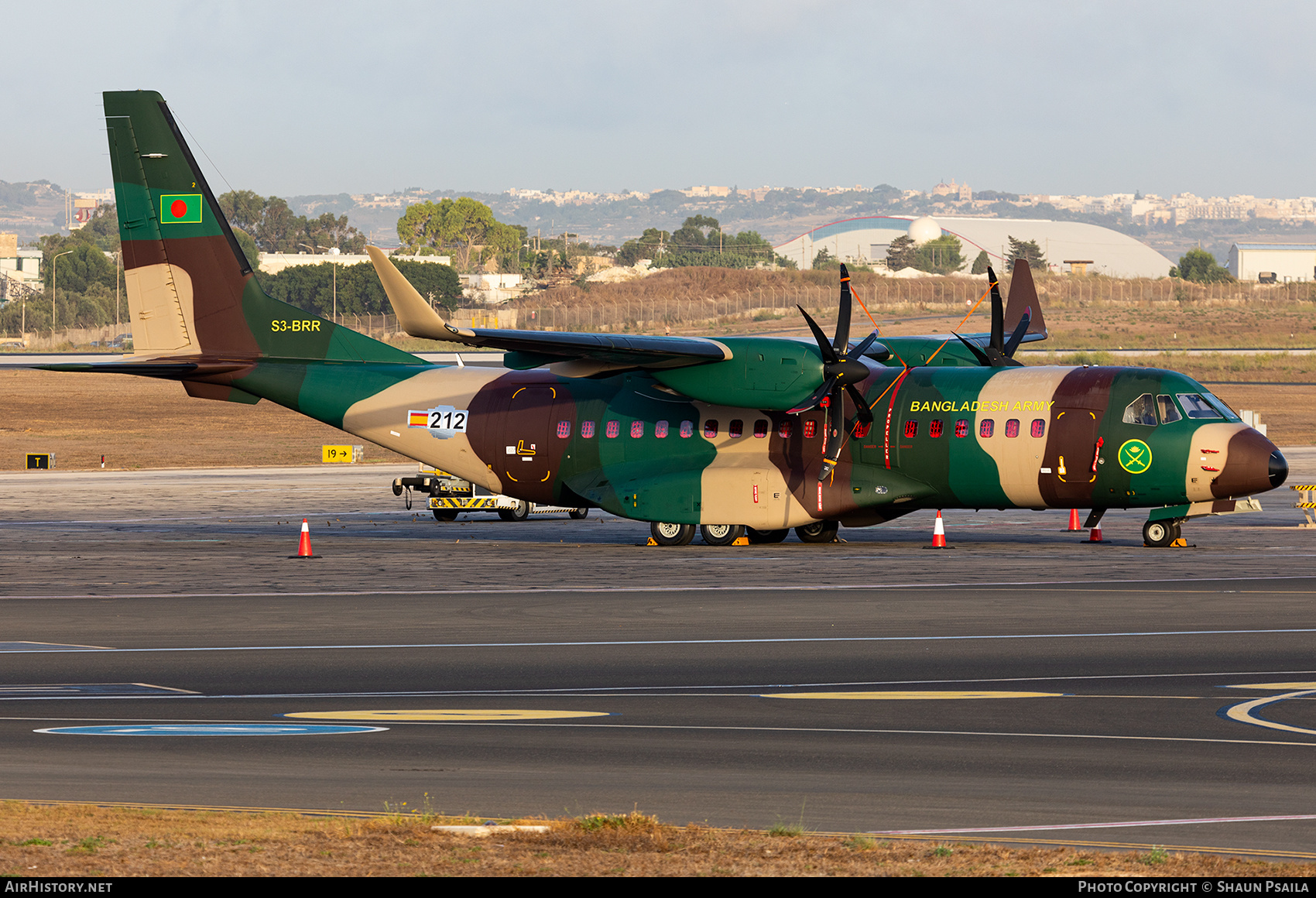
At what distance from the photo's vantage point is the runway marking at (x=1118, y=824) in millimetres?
9656

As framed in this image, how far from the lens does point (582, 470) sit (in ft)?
106

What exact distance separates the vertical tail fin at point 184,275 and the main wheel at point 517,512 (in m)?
5.84

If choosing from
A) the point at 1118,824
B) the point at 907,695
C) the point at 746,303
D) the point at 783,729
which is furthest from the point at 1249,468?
the point at 746,303

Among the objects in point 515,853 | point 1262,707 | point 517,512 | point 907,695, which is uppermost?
point 515,853

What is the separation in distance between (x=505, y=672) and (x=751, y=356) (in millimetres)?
14141

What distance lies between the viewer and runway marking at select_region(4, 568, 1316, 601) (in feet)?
77.3

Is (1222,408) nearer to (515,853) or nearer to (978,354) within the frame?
(978,354)

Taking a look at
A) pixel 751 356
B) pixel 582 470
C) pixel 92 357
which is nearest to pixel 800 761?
pixel 751 356

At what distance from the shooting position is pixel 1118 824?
978 cm

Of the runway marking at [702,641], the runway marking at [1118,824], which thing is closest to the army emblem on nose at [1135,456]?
the runway marking at [702,641]

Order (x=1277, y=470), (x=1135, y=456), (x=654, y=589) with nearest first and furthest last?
(x=654, y=589) → (x=1277, y=470) → (x=1135, y=456)

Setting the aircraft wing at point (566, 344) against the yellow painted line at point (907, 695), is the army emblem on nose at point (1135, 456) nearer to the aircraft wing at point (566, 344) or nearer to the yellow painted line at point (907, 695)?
the aircraft wing at point (566, 344)

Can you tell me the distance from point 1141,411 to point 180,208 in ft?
70.3
